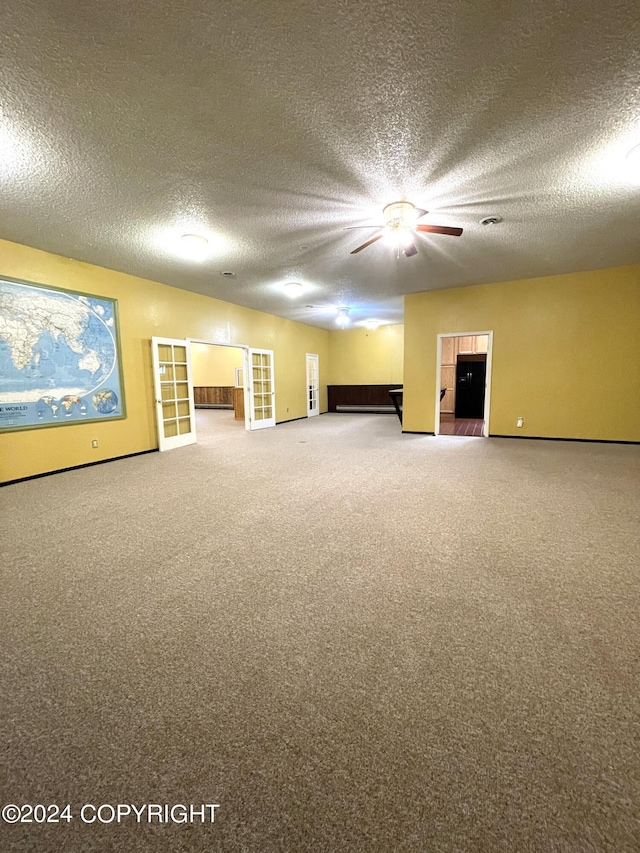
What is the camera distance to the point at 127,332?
17.2 feet

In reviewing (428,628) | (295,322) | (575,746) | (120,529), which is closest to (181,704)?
(428,628)

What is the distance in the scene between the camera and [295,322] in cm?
946

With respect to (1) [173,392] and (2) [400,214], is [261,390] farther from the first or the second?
(2) [400,214]

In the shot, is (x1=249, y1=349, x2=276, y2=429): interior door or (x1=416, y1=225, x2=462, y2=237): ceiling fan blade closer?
(x1=416, y1=225, x2=462, y2=237): ceiling fan blade

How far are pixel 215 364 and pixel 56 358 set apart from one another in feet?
28.0

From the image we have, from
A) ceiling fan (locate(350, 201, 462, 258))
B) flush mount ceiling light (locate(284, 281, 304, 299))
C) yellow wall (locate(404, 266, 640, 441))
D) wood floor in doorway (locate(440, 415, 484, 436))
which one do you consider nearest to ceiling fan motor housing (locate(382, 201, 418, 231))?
ceiling fan (locate(350, 201, 462, 258))

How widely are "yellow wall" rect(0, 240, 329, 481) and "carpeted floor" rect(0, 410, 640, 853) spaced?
5.24 feet

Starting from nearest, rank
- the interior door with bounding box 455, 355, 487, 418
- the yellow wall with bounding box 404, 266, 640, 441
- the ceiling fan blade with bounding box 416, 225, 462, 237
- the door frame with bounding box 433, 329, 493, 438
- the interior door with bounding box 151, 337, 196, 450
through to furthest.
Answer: the ceiling fan blade with bounding box 416, 225, 462, 237, the yellow wall with bounding box 404, 266, 640, 441, the interior door with bounding box 151, 337, 196, 450, the door frame with bounding box 433, 329, 493, 438, the interior door with bounding box 455, 355, 487, 418

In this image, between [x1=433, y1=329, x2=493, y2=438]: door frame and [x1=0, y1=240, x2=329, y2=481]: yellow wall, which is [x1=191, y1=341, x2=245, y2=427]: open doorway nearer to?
[x1=0, y1=240, x2=329, y2=481]: yellow wall

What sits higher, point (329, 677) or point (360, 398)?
point (360, 398)

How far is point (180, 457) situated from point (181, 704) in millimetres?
4416

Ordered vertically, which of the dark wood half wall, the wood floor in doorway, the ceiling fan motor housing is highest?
the ceiling fan motor housing

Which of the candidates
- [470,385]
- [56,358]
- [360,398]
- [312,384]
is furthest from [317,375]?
[56,358]

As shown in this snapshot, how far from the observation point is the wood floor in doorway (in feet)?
23.0
